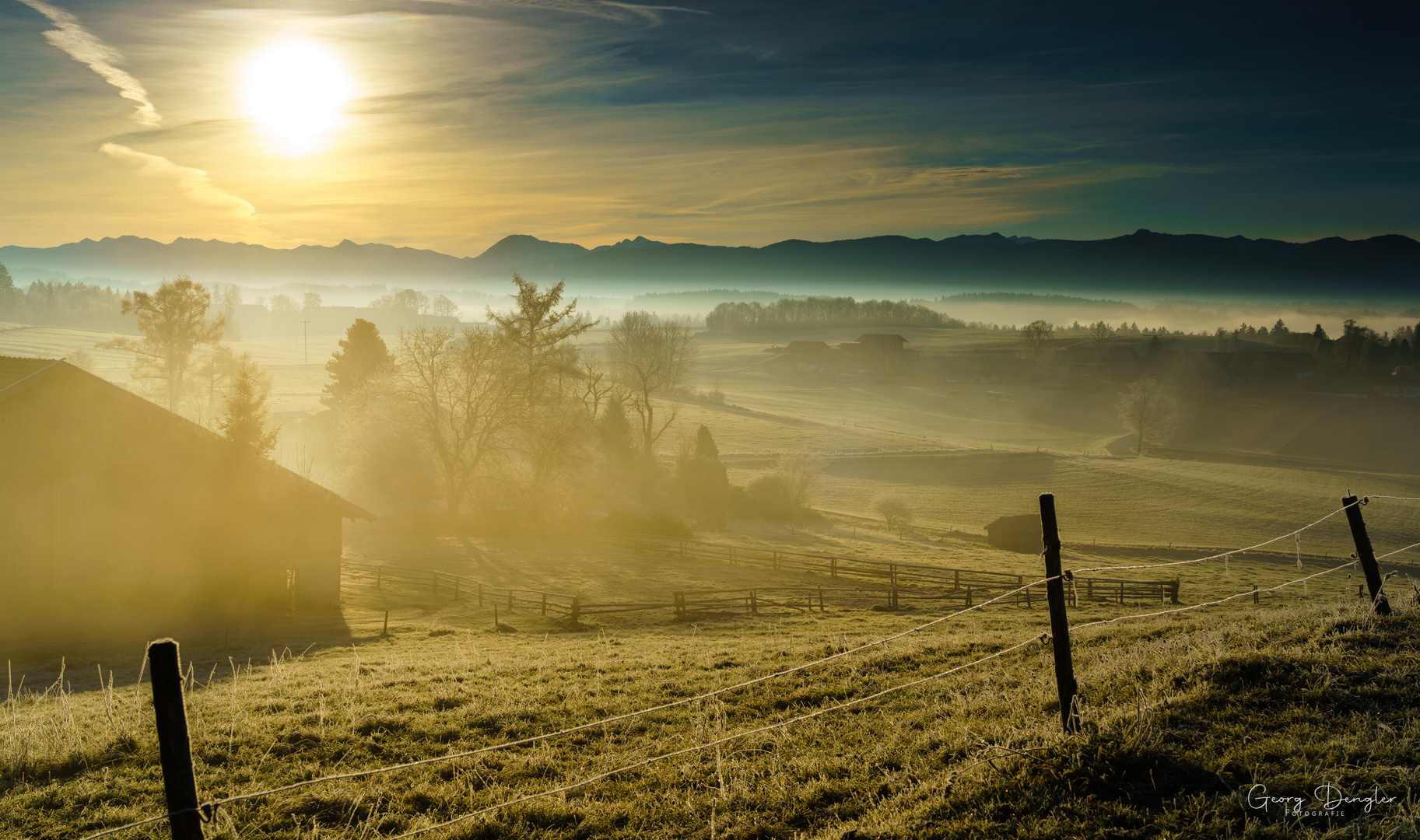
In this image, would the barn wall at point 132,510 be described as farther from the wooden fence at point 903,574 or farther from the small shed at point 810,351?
the small shed at point 810,351

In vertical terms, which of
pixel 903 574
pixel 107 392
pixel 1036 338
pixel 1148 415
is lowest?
pixel 903 574

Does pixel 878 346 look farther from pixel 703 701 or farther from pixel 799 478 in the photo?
pixel 703 701

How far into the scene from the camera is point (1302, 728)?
225 inches

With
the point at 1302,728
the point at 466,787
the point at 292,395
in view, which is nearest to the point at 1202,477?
the point at 1302,728

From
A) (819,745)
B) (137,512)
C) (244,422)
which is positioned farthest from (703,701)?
(137,512)

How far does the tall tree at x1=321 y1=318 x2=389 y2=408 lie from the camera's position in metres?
56.0

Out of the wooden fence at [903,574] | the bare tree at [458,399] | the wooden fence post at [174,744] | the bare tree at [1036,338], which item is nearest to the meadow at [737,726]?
the wooden fence post at [174,744]

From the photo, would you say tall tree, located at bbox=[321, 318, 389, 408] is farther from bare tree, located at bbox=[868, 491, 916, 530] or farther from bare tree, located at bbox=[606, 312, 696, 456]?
bare tree, located at bbox=[868, 491, 916, 530]

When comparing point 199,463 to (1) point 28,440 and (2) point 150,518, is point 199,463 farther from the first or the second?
(1) point 28,440

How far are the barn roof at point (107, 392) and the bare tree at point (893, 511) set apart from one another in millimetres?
34433

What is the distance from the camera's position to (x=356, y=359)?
56.8 metres

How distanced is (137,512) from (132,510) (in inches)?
5.0

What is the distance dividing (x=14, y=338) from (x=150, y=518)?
12189cm
